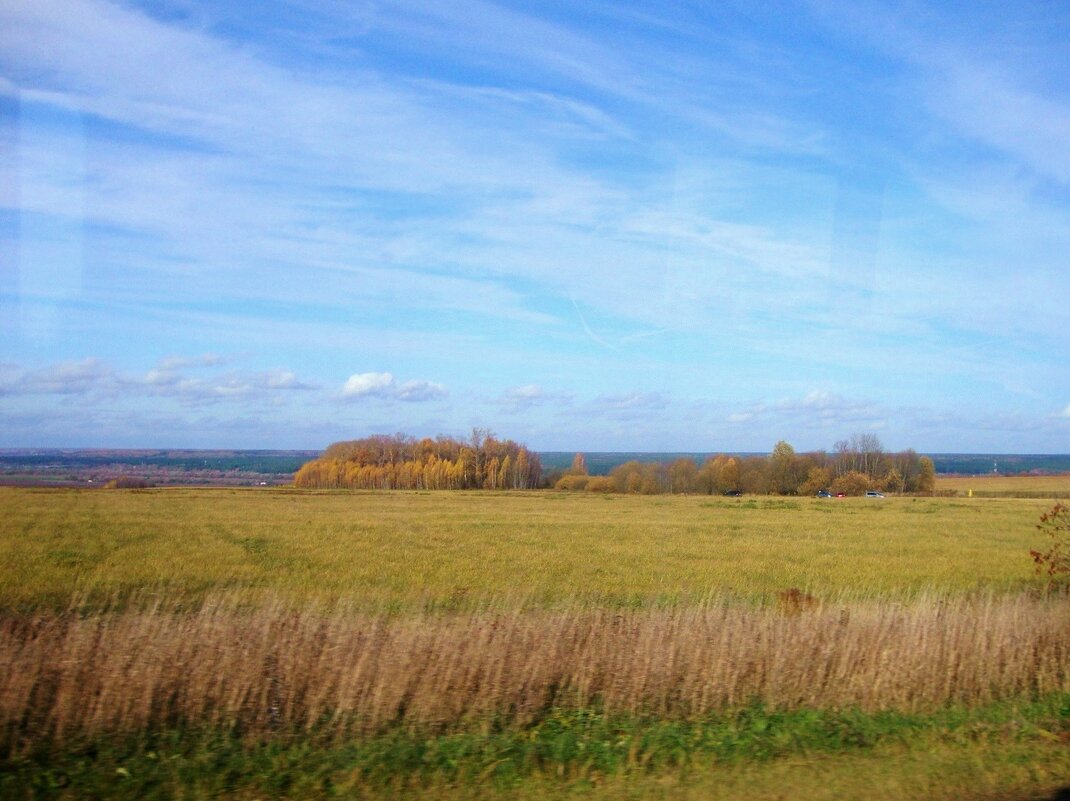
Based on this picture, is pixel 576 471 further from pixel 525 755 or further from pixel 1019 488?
pixel 525 755

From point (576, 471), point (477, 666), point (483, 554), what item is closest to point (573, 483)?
point (576, 471)

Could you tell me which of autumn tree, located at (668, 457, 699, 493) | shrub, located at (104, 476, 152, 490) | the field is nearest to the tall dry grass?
the field

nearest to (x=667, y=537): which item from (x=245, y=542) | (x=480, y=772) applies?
(x=245, y=542)

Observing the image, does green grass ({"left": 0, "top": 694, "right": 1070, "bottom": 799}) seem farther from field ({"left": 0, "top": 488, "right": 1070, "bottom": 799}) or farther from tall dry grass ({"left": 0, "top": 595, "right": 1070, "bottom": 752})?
tall dry grass ({"left": 0, "top": 595, "right": 1070, "bottom": 752})

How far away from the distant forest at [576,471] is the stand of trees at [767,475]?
0.12m

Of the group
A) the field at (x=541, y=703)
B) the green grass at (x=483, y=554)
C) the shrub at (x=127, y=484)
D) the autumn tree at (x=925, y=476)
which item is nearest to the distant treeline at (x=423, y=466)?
the shrub at (x=127, y=484)

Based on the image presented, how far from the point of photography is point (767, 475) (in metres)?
111

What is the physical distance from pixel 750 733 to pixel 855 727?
1.13m

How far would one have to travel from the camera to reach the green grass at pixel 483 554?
56.2 ft

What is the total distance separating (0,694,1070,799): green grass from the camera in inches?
249

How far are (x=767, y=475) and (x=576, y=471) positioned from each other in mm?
27884

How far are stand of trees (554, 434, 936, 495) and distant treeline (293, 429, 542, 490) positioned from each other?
7.48 m

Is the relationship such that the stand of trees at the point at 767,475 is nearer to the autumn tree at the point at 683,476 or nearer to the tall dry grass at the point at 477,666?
the autumn tree at the point at 683,476

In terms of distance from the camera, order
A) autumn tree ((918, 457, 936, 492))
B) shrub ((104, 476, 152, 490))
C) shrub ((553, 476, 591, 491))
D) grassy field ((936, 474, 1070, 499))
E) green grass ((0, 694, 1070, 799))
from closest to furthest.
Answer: green grass ((0, 694, 1070, 799)), shrub ((104, 476, 152, 490)), grassy field ((936, 474, 1070, 499)), autumn tree ((918, 457, 936, 492)), shrub ((553, 476, 591, 491))
